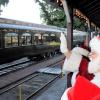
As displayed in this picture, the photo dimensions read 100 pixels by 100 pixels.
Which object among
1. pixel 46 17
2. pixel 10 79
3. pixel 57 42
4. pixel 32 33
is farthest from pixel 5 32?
pixel 46 17

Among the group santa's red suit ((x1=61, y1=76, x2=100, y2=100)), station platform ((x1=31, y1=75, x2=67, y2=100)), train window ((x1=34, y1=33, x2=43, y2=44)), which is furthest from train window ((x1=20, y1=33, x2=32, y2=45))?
santa's red suit ((x1=61, y1=76, x2=100, y2=100))

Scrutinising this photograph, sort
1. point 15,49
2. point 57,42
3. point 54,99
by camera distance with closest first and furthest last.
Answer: point 54,99 → point 15,49 → point 57,42

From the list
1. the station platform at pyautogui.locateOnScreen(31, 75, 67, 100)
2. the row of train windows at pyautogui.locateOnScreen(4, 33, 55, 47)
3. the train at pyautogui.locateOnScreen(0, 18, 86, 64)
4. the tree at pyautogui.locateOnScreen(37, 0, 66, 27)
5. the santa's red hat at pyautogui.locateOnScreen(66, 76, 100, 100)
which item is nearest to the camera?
the santa's red hat at pyautogui.locateOnScreen(66, 76, 100, 100)

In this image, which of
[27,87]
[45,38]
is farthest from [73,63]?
[45,38]

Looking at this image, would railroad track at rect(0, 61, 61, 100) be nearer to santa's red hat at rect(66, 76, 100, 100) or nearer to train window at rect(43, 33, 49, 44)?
santa's red hat at rect(66, 76, 100, 100)

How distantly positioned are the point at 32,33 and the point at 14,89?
9029mm

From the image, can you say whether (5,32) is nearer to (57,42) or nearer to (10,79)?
Result: (10,79)

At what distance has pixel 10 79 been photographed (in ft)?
43.1

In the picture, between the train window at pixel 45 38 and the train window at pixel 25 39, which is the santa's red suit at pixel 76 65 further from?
the train window at pixel 45 38

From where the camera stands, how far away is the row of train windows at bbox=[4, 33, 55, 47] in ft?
51.8

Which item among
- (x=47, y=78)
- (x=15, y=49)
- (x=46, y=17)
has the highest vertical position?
(x=46, y=17)

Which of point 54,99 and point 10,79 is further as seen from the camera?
point 10,79

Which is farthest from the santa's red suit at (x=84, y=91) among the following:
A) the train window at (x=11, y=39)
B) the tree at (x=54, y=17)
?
the tree at (x=54, y=17)

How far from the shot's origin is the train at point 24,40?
50.3 feet
